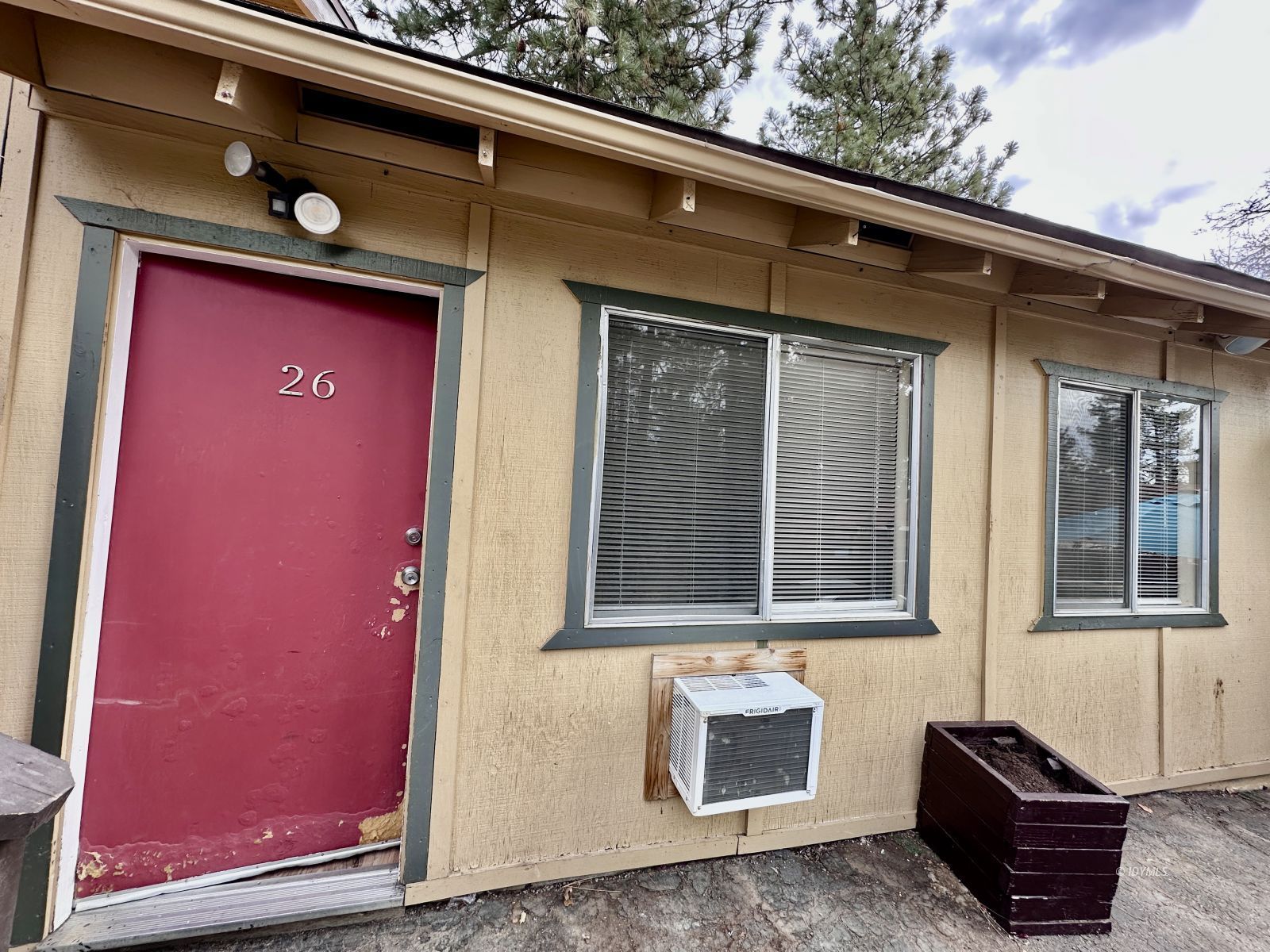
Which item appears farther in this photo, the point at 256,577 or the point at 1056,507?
the point at 1056,507

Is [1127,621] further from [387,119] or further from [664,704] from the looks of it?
[387,119]

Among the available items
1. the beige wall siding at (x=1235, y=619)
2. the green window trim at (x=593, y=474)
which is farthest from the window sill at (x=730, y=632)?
the beige wall siding at (x=1235, y=619)

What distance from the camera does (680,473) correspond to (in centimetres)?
203

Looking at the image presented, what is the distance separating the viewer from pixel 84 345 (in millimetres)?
1473

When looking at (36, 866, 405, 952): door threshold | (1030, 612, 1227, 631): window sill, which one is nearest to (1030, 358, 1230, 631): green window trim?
(1030, 612, 1227, 631): window sill

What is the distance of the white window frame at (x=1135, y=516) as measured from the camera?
2502 mm

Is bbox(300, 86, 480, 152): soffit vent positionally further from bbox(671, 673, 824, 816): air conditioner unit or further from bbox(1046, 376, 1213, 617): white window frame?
bbox(1046, 376, 1213, 617): white window frame

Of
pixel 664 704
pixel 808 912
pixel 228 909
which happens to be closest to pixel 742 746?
pixel 664 704

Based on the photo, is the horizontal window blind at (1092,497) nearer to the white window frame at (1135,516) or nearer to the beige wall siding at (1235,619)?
the white window frame at (1135,516)

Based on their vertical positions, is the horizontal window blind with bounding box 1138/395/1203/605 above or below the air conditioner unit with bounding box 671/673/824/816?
above

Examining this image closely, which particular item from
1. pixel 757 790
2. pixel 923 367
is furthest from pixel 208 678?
pixel 923 367

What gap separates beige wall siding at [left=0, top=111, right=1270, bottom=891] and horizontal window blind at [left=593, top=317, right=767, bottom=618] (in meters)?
0.18

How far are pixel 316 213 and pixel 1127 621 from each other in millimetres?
4100

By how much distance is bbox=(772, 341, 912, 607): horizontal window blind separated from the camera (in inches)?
85.3
